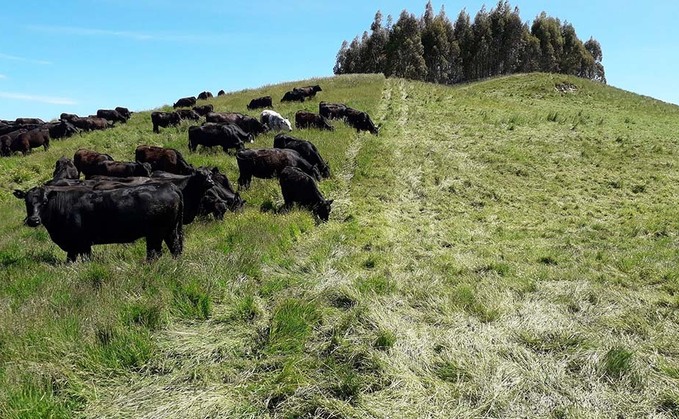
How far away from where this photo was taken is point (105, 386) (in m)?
4.11

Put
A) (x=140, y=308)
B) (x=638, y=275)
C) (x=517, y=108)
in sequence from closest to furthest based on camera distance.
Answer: (x=140, y=308) < (x=638, y=275) < (x=517, y=108)

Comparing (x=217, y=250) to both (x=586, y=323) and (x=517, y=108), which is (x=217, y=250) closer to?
(x=586, y=323)

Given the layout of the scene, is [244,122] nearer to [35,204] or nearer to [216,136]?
[216,136]

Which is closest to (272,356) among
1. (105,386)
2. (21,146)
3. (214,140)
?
(105,386)

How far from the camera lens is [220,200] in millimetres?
11578

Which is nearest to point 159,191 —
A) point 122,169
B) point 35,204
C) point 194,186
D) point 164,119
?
point 194,186

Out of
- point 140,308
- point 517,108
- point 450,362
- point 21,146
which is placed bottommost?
point 450,362

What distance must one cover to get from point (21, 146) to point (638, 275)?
2901 centimetres

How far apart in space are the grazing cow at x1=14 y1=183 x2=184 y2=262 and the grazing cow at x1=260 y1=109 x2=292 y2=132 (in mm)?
16101

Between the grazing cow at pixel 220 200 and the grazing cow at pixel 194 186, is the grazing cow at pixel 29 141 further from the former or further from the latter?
the grazing cow at pixel 194 186

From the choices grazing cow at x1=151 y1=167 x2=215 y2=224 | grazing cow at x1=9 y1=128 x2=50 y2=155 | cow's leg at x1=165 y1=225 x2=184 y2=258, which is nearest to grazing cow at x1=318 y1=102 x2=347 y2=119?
grazing cow at x1=9 y1=128 x2=50 y2=155

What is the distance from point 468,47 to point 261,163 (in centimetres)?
7048

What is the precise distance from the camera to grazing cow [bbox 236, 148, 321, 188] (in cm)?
1422

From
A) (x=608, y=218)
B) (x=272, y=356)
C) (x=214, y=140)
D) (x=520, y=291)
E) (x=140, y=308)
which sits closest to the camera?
(x=272, y=356)
